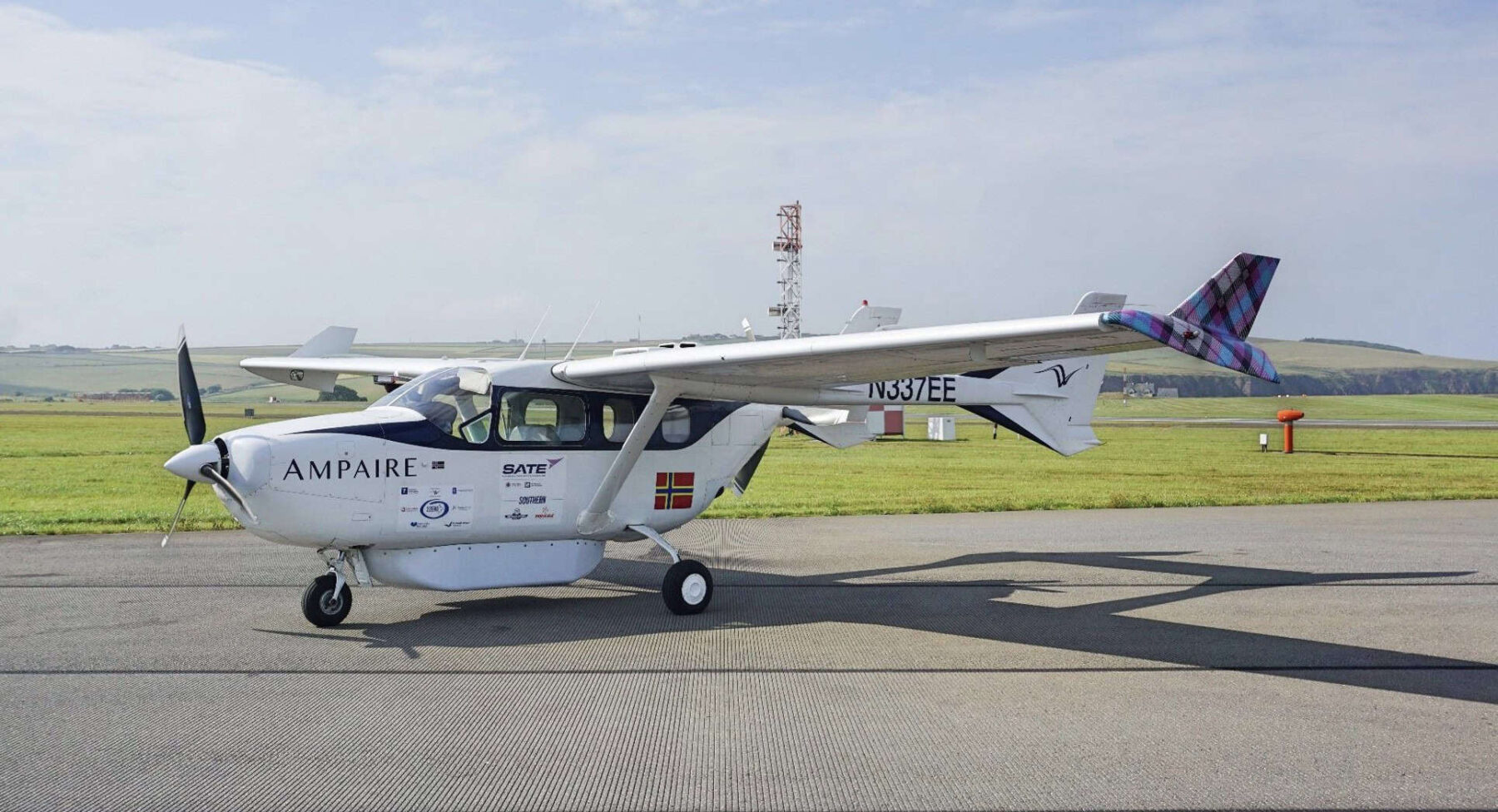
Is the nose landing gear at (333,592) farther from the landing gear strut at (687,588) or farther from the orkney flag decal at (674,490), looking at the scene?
the orkney flag decal at (674,490)

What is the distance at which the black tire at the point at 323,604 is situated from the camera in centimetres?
939

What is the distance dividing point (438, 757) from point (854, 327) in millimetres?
7722

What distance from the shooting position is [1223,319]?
785cm

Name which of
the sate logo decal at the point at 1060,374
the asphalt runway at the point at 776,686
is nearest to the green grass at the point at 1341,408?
the sate logo decal at the point at 1060,374

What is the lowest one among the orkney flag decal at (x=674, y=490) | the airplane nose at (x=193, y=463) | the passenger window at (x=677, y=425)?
the orkney flag decal at (x=674, y=490)

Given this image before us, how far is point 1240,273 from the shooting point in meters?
7.92

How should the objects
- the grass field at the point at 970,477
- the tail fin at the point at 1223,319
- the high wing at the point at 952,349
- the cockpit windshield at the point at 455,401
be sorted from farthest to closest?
the grass field at the point at 970,477
the cockpit windshield at the point at 455,401
the high wing at the point at 952,349
the tail fin at the point at 1223,319

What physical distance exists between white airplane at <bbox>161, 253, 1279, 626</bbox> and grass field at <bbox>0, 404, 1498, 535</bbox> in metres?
6.90

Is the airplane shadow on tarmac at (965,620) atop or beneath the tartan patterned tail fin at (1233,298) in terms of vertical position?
beneath

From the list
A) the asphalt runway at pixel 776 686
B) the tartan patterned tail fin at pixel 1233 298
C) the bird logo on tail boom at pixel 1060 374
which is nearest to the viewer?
the asphalt runway at pixel 776 686

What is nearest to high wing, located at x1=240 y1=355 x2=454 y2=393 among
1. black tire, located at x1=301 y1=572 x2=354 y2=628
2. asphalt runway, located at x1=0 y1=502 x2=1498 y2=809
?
asphalt runway, located at x1=0 y1=502 x2=1498 y2=809

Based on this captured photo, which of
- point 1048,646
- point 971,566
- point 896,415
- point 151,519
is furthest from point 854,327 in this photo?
point 896,415

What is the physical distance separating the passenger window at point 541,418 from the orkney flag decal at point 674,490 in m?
0.91

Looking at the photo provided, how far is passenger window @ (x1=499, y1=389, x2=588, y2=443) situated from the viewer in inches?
402
